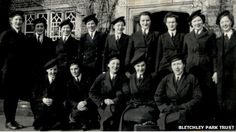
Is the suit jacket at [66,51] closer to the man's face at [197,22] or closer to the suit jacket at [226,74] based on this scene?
the man's face at [197,22]

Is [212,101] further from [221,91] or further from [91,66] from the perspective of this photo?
[91,66]

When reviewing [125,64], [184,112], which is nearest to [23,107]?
[125,64]

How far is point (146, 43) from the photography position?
5547 mm

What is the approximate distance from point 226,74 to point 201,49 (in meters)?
0.50

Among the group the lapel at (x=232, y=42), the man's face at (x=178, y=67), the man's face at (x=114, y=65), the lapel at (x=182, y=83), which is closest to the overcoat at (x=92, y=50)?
the man's face at (x=114, y=65)

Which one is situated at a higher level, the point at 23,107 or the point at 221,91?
the point at 221,91

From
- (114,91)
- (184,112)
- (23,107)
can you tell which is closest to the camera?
(184,112)

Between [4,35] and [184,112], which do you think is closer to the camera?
[184,112]

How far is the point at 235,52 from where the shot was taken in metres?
5.07

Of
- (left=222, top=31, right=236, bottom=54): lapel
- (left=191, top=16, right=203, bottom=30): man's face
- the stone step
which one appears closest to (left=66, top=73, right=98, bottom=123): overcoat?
the stone step

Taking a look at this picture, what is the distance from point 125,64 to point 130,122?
1097 millimetres

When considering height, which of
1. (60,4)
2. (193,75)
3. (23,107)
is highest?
(60,4)

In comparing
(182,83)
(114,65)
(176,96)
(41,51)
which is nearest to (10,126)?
(41,51)

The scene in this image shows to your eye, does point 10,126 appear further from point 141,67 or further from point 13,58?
point 141,67
